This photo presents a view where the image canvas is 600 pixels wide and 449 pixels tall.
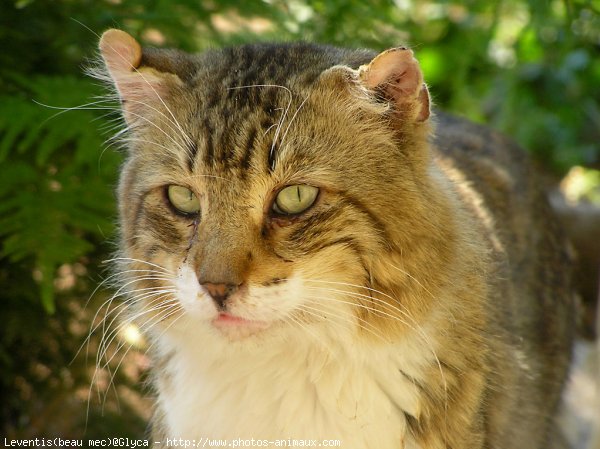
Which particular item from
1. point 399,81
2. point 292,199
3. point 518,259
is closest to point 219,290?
point 292,199

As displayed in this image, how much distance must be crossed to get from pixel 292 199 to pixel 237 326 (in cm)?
36

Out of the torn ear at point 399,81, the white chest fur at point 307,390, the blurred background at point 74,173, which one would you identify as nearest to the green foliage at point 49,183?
the blurred background at point 74,173

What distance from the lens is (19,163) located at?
3.25m

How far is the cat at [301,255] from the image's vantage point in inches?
85.7

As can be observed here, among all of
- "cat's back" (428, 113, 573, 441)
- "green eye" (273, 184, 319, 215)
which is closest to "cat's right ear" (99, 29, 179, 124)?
"green eye" (273, 184, 319, 215)

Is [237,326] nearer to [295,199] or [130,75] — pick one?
[295,199]

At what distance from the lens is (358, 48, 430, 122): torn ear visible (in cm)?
211

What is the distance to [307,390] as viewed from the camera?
233 centimetres

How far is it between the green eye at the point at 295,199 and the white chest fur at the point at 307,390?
1.06 feet

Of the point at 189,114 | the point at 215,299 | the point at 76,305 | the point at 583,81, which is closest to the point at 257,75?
the point at 189,114

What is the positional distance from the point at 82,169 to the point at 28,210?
1.18ft

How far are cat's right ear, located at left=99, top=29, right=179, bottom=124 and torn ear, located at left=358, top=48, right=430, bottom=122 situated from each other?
61 cm

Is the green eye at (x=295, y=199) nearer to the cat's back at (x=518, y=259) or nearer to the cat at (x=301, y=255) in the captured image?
the cat at (x=301, y=255)

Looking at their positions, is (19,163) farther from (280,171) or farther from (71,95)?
(280,171)
